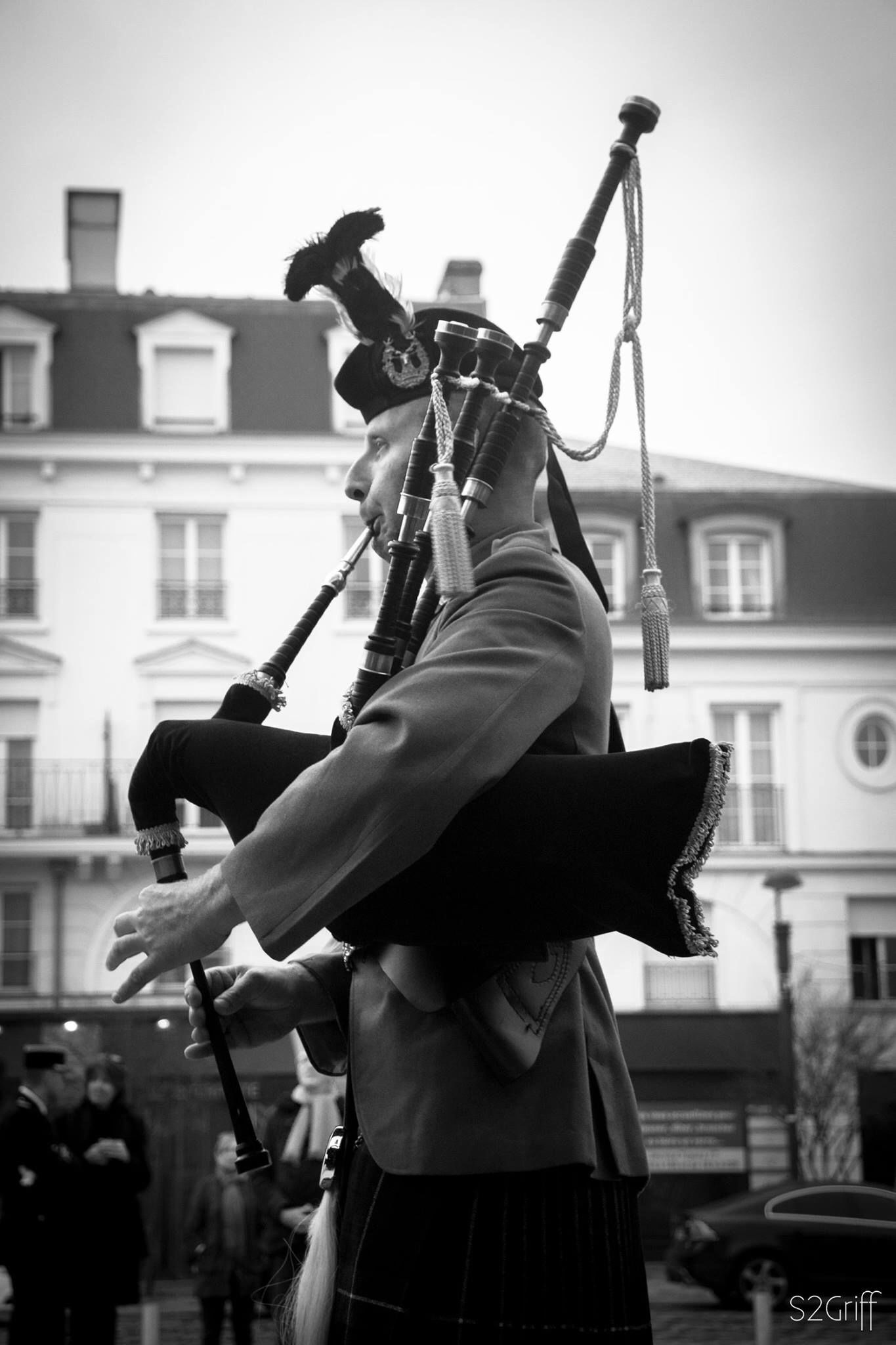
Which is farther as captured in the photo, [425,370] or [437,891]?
[425,370]

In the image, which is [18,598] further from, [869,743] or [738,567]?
[869,743]

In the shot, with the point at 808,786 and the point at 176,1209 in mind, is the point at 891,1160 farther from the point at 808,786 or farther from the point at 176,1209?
the point at 176,1209

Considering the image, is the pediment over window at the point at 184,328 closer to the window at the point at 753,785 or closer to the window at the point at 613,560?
the window at the point at 613,560

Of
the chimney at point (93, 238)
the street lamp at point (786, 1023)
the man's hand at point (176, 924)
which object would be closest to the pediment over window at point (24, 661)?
the chimney at point (93, 238)

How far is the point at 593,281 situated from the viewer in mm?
3318

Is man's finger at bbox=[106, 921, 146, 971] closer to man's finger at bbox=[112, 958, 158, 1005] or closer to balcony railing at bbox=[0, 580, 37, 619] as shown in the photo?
man's finger at bbox=[112, 958, 158, 1005]

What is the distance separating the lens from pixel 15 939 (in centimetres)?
1480

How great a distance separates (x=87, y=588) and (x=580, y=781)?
1404 centimetres

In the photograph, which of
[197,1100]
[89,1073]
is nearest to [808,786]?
[197,1100]

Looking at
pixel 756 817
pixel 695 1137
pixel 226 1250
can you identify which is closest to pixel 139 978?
pixel 226 1250

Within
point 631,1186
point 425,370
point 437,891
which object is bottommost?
point 631,1186

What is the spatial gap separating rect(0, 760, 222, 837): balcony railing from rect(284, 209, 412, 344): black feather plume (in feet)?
43.4

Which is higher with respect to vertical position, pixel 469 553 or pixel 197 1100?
pixel 469 553

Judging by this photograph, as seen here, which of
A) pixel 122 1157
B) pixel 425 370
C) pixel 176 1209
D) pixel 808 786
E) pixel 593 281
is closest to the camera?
pixel 425 370
